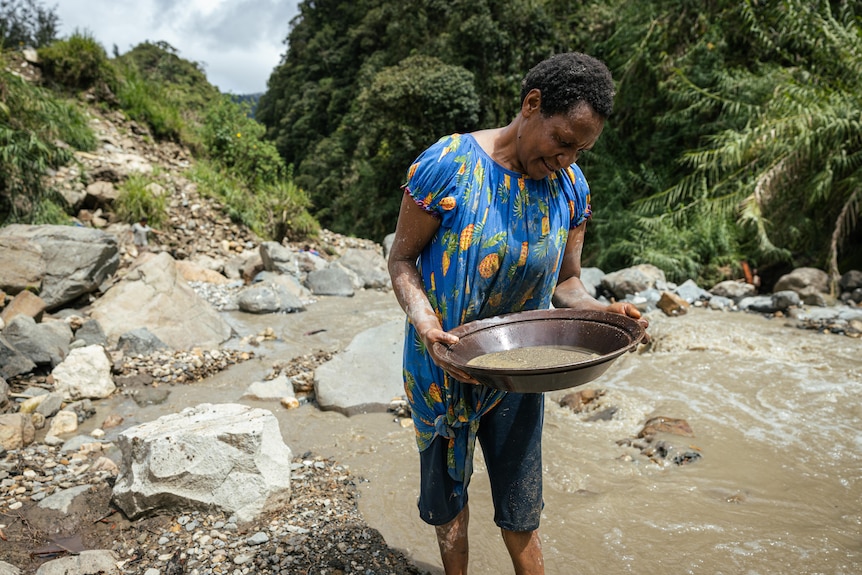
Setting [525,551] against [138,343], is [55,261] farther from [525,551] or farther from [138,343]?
[525,551]

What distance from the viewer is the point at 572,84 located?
1.26 metres

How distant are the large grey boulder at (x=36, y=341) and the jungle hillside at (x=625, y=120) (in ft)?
A: 9.39

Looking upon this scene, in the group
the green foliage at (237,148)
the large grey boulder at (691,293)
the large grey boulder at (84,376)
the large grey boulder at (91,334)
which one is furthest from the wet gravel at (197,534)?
the green foliage at (237,148)

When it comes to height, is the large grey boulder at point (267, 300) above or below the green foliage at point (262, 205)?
below

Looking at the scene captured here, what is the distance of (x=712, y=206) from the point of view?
761 centimetres

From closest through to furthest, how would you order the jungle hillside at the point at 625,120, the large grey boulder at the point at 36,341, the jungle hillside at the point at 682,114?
the large grey boulder at the point at 36,341, the jungle hillside at the point at 625,120, the jungle hillside at the point at 682,114

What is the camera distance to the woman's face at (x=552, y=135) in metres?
1.29

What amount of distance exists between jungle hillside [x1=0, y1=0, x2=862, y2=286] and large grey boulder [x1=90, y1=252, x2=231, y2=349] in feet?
7.00

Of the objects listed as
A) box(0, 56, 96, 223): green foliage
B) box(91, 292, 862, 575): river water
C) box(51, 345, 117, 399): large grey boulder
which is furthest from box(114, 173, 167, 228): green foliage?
box(51, 345, 117, 399): large grey boulder

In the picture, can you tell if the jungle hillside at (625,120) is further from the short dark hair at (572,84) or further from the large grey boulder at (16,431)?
the short dark hair at (572,84)

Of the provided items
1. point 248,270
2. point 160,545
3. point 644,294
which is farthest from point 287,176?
point 160,545

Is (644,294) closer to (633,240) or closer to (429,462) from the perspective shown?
(633,240)

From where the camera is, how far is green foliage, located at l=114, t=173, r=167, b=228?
7566 millimetres

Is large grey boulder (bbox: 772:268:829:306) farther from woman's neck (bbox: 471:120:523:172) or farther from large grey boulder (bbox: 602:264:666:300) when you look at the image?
woman's neck (bbox: 471:120:523:172)
